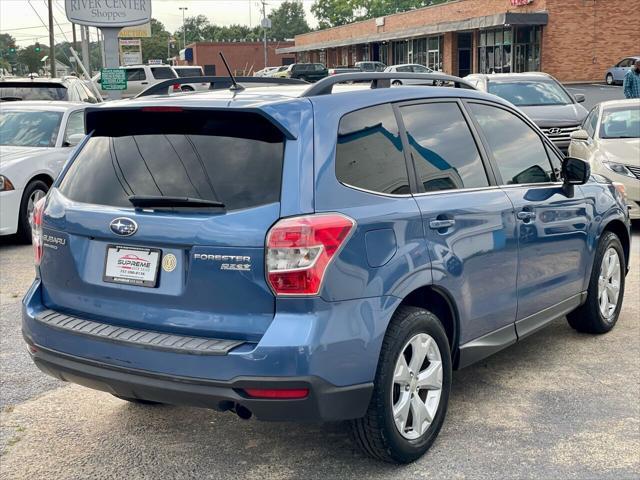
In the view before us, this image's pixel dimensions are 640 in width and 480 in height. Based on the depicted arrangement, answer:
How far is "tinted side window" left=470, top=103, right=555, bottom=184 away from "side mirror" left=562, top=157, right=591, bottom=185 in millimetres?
90

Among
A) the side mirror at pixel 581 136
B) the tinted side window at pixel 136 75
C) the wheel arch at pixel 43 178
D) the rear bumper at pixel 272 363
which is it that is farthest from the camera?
the tinted side window at pixel 136 75

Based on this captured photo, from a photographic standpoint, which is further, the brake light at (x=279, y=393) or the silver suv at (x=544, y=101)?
the silver suv at (x=544, y=101)

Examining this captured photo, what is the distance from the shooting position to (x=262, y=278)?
3.45 metres

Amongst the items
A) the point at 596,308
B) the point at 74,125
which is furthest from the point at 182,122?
the point at 74,125

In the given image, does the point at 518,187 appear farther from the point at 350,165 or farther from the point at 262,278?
the point at 262,278

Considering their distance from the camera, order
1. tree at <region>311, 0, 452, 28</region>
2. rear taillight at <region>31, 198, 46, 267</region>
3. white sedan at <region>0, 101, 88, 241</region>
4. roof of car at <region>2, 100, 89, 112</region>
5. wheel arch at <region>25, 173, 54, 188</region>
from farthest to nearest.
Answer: tree at <region>311, 0, 452, 28</region> → roof of car at <region>2, 100, 89, 112</region> → wheel arch at <region>25, 173, 54, 188</region> → white sedan at <region>0, 101, 88, 241</region> → rear taillight at <region>31, 198, 46, 267</region>

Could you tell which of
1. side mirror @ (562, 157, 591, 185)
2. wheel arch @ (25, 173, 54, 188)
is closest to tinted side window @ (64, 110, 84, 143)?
wheel arch @ (25, 173, 54, 188)

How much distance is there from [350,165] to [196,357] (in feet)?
3.53

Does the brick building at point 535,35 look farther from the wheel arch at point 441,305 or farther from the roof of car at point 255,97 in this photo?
the wheel arch at point 441,305

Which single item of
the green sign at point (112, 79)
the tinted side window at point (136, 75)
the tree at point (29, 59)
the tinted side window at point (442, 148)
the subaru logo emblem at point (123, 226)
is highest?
the tree at point (29, 59)

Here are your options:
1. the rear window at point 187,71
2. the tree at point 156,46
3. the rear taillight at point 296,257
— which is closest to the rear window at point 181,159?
the rear taillight at point 296,257

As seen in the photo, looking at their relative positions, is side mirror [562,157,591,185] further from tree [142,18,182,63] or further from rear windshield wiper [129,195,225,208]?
tree [142,18,182,63]

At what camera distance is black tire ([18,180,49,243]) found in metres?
9.92

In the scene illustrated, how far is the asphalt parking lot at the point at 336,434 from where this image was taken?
397 centimetres
